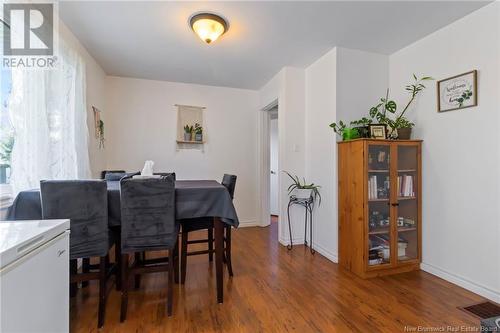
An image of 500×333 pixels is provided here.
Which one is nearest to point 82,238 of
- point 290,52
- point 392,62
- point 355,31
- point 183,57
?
point 183,57

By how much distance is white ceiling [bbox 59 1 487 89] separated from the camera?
6.56 feet

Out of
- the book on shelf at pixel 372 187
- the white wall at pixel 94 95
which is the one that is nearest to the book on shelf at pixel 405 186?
the book on shelf at pixel 372 187

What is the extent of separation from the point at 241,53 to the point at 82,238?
2.50 meters

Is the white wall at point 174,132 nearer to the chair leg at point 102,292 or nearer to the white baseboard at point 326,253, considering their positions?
the white baseboard at point 326,253

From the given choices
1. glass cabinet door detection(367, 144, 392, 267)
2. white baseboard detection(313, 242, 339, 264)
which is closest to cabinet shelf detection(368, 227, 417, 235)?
glass cabinet door detection(367, 144, 392, 267)

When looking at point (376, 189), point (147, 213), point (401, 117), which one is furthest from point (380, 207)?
point (147, 213)

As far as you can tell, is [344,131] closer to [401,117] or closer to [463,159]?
[401,117]

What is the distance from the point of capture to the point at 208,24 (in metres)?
2.09

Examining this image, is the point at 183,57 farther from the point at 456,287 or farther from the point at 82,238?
the point at 456,287

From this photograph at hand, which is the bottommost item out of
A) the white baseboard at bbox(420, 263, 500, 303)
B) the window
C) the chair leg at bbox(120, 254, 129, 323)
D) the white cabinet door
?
the white baseboard at bbox(420, 263, 500, 303)

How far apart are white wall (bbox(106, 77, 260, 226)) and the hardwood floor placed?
6.21 ft

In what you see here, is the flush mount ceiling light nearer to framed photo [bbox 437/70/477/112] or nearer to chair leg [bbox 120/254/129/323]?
chair leg [bbox 120/254/129/323]

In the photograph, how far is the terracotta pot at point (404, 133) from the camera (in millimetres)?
2509

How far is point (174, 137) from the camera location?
398 centimetres
